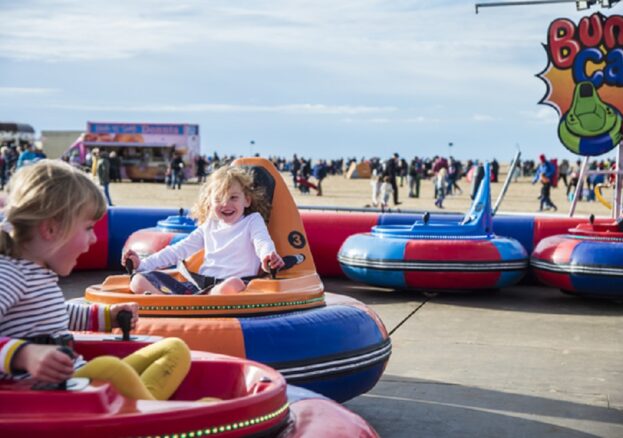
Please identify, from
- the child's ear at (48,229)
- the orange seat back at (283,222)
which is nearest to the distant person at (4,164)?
the orange seat back at (283,222)

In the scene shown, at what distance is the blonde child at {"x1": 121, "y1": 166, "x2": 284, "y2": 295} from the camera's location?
5391 millimetres

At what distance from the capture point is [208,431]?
2506 millimetres

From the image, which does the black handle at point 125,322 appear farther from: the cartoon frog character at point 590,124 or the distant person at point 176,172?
the distant person at point 176,172

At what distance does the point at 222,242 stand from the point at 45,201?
288 centimetres

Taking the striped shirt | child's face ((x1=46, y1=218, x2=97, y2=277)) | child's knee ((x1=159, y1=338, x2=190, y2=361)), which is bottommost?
child's knee ((x1=159, y1=338, x2=190, y2=361))

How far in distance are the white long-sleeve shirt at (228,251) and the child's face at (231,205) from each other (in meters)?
0.08

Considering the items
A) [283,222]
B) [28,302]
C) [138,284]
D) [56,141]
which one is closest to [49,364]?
[28,302]

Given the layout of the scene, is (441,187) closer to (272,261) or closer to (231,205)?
(231,205)

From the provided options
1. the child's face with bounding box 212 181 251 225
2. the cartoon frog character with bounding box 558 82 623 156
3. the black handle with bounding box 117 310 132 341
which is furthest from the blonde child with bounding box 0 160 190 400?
the cartoon frog character with bounding box 558 82 623 156

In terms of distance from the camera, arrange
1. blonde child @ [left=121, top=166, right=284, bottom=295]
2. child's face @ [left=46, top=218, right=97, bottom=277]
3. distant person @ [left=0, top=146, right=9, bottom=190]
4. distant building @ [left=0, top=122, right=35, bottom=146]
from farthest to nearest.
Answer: distant building @ [left=0, top=122, right=35, bottom=146] < distant person @ [left=0, top=146, right=9, bottom=190] < blonde child @ [left=121, top=166, right=284, bottom=295] < child's face @ [left=46, top=218, right=97, bottom=277]

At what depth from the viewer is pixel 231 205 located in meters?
5.43

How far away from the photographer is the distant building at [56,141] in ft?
159

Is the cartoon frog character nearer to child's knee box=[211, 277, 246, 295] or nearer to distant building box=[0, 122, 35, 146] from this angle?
child's knee box=[211, 277, 246, 295]

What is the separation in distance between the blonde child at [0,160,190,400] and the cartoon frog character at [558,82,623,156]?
10.8 metres
